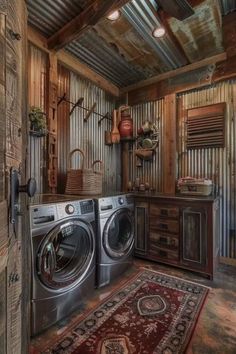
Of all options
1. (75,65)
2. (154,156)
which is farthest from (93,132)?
(154,156)

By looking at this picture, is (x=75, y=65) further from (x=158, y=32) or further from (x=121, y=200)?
(x=121, y=200)

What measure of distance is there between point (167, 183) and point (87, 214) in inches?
70.6

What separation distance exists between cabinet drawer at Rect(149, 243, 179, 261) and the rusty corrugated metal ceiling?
2.82m

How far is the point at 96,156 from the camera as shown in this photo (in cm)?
349

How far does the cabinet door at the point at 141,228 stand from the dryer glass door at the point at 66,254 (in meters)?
1.08

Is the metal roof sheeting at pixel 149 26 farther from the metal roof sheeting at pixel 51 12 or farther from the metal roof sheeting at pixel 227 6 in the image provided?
the metal roof sheeting at pixel 227 6

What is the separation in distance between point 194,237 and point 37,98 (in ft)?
8.92

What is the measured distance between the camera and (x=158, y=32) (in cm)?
240

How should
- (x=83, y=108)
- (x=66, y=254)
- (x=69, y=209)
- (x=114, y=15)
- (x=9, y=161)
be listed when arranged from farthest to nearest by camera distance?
(x=83, y=108) → (x=114, y=15) → (x=66, y=254) → (x=69, y=209) → (x=9, y=161)

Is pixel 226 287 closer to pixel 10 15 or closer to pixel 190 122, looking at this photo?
pixel 190 122

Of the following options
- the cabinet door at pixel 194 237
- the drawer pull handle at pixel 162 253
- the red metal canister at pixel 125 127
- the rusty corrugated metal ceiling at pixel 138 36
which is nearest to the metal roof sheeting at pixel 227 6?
the rusty corrugated metal ceiling at pixel 138 36

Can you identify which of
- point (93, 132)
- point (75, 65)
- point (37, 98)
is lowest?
point (93, 132)

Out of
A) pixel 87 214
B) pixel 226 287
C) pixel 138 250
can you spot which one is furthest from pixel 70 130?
pixel 226 287

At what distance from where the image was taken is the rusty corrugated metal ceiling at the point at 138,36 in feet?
7.11
